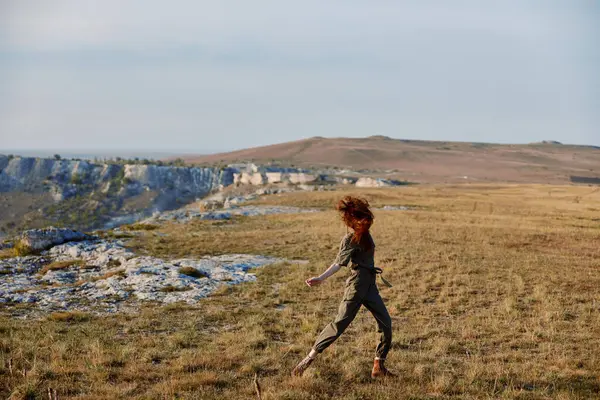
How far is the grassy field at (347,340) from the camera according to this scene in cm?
696

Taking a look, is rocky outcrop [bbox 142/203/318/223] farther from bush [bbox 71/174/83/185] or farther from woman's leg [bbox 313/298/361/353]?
bush [bbox 71/174/83/185]

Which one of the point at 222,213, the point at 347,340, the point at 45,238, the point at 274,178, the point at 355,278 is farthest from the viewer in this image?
the point at 274,178

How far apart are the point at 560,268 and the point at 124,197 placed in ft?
285

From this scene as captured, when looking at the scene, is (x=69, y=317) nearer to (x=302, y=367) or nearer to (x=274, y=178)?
(x=302, y=367)

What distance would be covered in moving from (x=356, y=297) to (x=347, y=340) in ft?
10.8

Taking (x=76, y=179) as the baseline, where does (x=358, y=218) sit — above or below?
above

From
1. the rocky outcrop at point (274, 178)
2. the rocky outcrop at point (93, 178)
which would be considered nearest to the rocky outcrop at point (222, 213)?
the rocky outcrop at point (274, 178)

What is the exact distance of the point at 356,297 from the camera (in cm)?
715

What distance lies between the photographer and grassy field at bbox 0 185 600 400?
6961 mm

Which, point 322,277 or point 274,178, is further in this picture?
point 274,178

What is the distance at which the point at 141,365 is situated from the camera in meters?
7.84

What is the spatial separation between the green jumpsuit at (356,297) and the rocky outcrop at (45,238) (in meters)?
20.5

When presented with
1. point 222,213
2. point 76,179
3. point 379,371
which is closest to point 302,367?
point 379,371

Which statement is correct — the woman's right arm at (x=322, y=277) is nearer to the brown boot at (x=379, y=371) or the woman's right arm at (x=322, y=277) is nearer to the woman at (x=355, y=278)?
the woman at (x=355, y=278)
